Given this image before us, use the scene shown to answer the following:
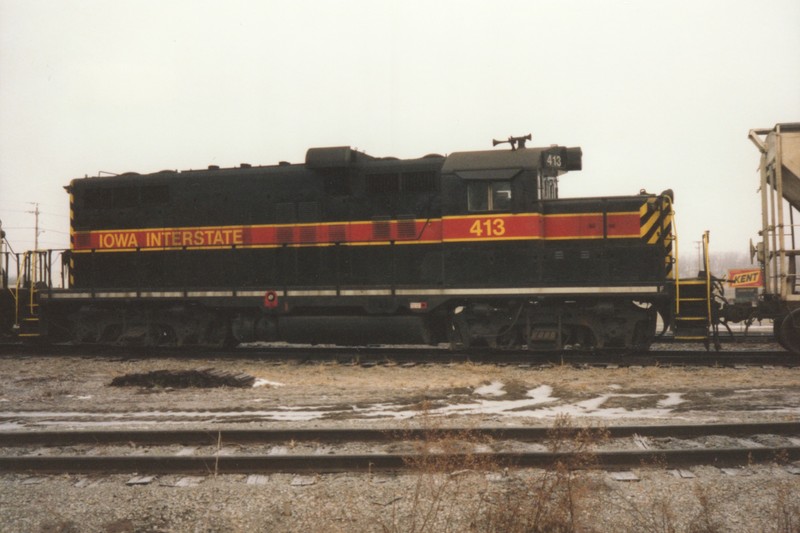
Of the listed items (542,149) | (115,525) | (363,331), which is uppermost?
(542,149)

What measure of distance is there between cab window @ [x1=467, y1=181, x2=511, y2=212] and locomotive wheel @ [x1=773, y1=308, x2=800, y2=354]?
19.2 feet

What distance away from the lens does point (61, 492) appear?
18.0 ft

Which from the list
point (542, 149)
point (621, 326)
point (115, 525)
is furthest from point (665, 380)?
point (115, 525)

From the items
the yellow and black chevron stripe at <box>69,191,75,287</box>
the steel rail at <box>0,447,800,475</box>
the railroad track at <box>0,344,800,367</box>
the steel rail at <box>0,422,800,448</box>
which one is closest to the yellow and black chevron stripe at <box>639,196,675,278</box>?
the railroad track at <box>0,344,800,367</box>

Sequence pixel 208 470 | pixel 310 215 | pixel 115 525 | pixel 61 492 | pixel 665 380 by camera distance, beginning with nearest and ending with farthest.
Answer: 1. pixel 115 525
2. pixel 61 492
3. pixel 208 470
4. pixel 665 380
5. pixel 310 215

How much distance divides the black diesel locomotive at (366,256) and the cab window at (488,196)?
0.07 ft

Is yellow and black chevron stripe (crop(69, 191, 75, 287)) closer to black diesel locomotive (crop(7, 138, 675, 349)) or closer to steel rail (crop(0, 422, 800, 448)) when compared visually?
black diesel locomotive (crop(7, 138, 675, 349))

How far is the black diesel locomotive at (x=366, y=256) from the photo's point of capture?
Answer: 12188 mm

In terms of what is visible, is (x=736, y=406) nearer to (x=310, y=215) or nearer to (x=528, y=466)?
(x=528, y=466)

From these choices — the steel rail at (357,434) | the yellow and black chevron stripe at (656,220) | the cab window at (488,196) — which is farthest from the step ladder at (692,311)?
the steel rail at (357,434)

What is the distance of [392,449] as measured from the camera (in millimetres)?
6434

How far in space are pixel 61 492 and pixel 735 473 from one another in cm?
599

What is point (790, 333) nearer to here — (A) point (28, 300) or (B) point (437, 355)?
(B) point (437, 355)

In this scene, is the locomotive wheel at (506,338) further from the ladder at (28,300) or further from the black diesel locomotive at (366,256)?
the ladder at (28,300)
